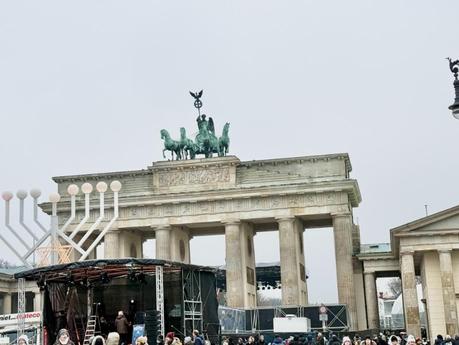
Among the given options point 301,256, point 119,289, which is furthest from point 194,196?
point 119,289

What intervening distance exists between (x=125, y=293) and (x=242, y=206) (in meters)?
28.4

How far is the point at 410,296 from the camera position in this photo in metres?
48.5

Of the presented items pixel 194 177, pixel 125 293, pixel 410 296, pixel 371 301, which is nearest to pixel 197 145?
pixel 194 177

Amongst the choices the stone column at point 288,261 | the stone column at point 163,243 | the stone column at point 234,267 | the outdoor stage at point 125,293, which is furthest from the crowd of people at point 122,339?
the stone column at point 163,243

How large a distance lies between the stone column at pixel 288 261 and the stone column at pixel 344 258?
3233mm

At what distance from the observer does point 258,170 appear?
2448 inches

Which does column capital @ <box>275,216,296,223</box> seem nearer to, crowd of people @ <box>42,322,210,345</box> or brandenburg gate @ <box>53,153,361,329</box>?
brandenburg gate @ <box>53,153,361,329</box>

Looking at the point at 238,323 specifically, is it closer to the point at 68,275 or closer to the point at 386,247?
the point at 386,247

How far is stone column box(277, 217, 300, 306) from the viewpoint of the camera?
196 ft

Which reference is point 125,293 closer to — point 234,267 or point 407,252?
point 407,252

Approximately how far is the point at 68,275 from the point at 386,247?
4104cm

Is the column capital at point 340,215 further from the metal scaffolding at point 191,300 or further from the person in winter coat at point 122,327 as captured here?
the person in winter coat at point 122,327

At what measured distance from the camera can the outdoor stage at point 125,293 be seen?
28594 mm

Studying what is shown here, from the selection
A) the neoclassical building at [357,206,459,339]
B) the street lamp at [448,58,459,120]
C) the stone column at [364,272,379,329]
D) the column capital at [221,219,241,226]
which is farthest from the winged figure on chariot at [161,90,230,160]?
the street lamp at [448,58,459,120]
